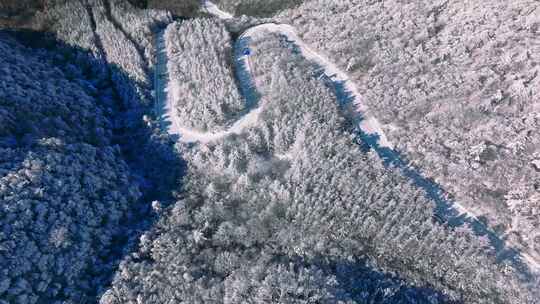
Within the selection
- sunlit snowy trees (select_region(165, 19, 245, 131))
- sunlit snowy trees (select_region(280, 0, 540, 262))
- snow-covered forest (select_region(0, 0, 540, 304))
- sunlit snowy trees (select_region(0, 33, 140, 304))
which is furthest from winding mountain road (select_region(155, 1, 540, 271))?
sunlit snowy trees (select_region(0, 33, 140, 304))

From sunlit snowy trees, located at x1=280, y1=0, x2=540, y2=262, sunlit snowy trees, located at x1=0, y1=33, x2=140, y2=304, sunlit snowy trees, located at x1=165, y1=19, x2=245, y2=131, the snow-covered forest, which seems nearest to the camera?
sunlit snowy trees, located at x1=0, y1=33, x2=140, y2=304

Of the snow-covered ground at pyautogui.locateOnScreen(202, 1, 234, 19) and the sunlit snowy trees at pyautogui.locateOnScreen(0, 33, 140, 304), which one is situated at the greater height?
the snow-covered ground at pyautogui.locateOnScreen(202, 1, 234, 19)

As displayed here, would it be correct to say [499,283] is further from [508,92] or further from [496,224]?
[508,92]

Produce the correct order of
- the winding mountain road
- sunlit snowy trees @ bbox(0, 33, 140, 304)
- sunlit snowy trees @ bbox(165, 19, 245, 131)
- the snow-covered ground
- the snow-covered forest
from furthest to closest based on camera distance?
the snow-covered ground, sunlit snowy trees @ bbox(165, 19, 245, 131), the winding mountain road, the snow-covered forest, sunlit snowy trees @ bbox(0, 33, 140, 304)

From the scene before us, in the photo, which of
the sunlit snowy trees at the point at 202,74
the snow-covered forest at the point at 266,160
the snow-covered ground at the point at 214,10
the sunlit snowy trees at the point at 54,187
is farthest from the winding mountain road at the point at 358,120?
the sunlit snowy trees at the point at 54,187

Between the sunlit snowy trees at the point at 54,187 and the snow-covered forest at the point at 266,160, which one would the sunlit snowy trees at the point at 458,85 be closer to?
the snow-covered forest at the point at 266,160

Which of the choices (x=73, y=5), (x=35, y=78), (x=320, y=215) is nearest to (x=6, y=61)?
(x=35, y=78)

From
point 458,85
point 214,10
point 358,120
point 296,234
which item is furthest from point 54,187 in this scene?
point 458,85

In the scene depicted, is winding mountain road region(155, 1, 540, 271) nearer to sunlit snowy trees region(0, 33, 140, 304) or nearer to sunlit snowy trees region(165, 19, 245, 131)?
sunlit snowy trees region(165, 19, 245, 131)
